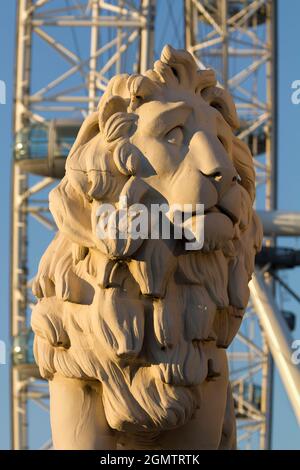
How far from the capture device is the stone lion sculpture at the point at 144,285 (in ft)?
18.6

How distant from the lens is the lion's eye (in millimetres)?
5766

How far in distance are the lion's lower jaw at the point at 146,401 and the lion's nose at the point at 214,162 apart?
2.57 feet

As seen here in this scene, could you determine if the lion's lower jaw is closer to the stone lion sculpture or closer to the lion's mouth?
the stone lion sculpture

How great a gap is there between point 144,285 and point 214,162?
0.55 metres

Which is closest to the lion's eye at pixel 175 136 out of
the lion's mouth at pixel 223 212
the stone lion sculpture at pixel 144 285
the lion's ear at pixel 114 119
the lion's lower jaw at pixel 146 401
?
the stone lion sculpture at pixel 144 285

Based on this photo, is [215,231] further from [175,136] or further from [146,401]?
[146,401]

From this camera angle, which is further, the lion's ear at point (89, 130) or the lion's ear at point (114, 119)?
the lion's ear at point (89, 130)

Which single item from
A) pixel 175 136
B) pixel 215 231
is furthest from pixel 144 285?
pixel 175 136

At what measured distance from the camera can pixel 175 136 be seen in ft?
19.0

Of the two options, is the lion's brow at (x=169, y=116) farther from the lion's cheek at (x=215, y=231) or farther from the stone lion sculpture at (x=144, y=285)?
the lion's cheek at (x=215, y=231)

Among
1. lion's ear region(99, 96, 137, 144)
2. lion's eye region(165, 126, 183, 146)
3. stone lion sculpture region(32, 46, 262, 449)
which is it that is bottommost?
stone lion sculpture region(32, 46, 262, 449)

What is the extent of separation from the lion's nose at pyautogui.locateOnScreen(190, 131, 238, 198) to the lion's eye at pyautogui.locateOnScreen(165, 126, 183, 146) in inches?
2.1

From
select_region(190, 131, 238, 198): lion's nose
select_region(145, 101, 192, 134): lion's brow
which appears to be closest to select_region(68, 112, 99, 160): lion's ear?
select_region(145, 101, 192, 134): lion's brow
